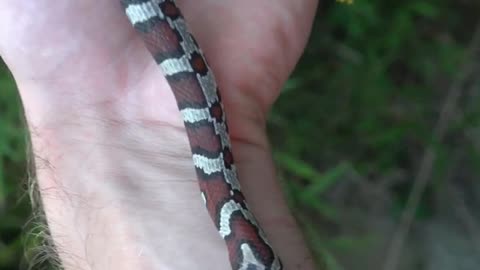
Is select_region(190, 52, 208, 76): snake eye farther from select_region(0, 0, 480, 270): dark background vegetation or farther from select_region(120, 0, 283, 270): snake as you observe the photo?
select_region(0, 0, 480, 270): dark background vegetation

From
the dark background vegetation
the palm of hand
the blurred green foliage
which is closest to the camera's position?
the palm of hand

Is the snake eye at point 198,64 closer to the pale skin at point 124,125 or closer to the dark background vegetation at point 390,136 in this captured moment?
the pale skin at point 124,125

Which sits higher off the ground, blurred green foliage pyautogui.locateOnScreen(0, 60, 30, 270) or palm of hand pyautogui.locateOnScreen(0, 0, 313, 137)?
palm of hand pyautogui.locateOnScreen(0, 0, 313, 137)

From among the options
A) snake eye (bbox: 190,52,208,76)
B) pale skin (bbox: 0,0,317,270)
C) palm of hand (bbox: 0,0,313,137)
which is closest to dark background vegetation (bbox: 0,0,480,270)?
palm of hand (bbox: 0,0,313,137)

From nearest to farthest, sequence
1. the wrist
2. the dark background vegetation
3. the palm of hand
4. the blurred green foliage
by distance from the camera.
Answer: the wrist < the palm of hand < the blurred green foliage < the dark background vegetation

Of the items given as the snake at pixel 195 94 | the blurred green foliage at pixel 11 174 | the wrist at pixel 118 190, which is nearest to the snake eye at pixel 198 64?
the snake at pixel 195 94

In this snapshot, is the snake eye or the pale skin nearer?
the pale skin

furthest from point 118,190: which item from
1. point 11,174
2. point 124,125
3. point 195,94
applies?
point 11,174
